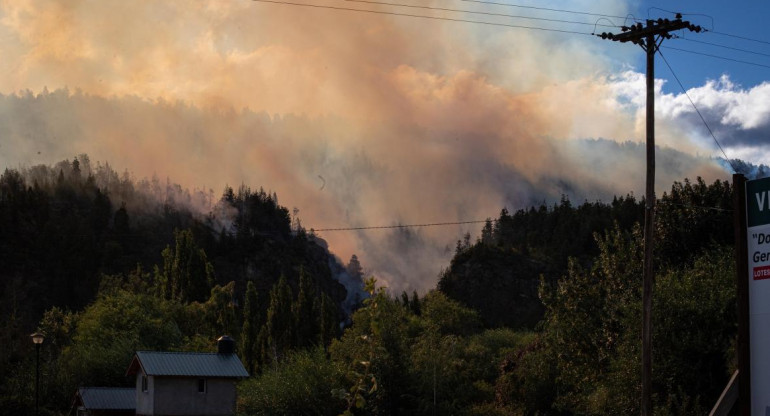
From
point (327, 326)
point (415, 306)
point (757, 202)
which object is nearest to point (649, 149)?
point (757, 202)

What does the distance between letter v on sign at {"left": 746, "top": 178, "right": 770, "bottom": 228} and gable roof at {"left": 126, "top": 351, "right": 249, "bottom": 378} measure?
49201 millimetres

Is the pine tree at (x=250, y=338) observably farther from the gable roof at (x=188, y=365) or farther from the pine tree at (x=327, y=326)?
the gable roof at (x=188, y=365)

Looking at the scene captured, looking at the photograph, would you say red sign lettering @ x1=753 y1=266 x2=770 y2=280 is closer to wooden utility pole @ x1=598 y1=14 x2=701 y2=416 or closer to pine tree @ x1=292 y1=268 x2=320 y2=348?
wooden utility pole @ x1=598 y1=14 x2=701 y2=416

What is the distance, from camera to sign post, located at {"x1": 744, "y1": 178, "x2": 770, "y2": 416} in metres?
13.5

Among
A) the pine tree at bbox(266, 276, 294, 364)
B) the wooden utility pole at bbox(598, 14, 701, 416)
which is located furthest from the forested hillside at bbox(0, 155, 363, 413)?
the wooden utility pole at bbox(598, 14, 701, 416)

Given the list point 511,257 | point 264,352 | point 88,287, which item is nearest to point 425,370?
point 264,352

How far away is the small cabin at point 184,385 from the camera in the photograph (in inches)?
2330

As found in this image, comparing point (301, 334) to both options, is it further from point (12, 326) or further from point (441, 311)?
point (12, 326)

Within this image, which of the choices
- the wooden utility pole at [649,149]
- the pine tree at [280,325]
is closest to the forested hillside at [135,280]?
the pine tree at [280,325]

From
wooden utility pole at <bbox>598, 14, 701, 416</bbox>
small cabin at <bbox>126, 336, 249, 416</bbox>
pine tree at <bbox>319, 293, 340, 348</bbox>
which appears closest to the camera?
wooden utility pole at <bbox>598, 14, 701, 416</bbox>

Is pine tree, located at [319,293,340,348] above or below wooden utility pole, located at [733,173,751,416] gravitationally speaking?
below

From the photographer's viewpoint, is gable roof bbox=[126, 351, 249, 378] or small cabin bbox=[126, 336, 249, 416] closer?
small cabin bbox=[126, 336, 249, 416]

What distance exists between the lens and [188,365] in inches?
2383

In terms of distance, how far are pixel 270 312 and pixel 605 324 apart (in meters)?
47.7
